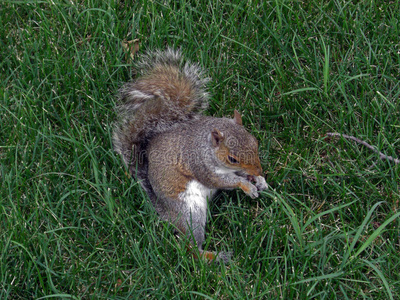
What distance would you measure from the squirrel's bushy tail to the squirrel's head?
11.1 inches

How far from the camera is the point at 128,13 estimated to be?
3352 millimetres

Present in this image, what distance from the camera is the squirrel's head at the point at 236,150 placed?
8.26 feet

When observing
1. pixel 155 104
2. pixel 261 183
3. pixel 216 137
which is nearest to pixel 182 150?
pixel 216 137

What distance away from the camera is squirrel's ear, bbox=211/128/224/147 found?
254 cm

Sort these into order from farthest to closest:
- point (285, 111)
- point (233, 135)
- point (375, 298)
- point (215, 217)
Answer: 1. point (285, 111)
2. point (215, 217)
3. point (233, 135)
4. point (375, 298)

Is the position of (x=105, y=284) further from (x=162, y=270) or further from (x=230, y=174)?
(x=230, y=174)

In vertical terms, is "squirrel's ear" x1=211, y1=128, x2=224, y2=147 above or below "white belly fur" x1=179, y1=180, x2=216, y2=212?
above

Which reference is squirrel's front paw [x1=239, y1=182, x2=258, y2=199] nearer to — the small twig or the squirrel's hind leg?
the squirrel's hind leg

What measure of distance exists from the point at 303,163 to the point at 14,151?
4.82 ft

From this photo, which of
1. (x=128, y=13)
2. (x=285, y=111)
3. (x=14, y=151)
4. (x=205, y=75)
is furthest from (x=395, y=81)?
(x=14, y=151)

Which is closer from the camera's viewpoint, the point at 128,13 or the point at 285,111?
the point at 285,111

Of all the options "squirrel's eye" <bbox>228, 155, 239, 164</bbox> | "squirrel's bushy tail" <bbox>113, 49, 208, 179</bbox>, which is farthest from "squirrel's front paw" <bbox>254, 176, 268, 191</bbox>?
"squirrel's bushy tail" <bbox>113, 49, 208, 179</bbox>

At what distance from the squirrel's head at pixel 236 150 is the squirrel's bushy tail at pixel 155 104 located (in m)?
0.28

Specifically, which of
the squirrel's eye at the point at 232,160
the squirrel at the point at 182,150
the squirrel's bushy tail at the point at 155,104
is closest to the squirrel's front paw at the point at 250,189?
the squirrel at the point at 182,150
